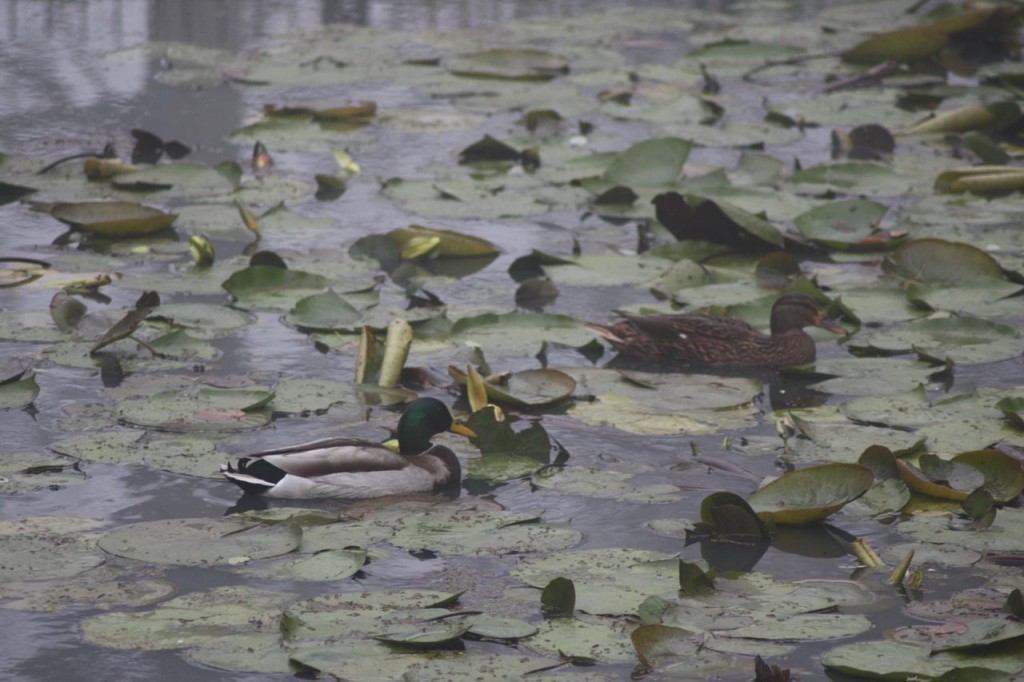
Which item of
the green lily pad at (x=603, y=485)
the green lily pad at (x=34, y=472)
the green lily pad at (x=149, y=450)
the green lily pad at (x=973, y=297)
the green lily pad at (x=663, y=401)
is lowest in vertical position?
the green lily pad at (x=34, y=472)

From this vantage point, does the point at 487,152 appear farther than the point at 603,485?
Yes

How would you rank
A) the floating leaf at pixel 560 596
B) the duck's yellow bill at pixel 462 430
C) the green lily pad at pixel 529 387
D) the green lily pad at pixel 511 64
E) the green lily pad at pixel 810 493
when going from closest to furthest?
the floating leaf at pixel 560 596 → the green lily pad at pixel 810 493 → the duck's yellow bill at pixel 462 430 → the green lily pad at pixel 529 387 → the green lily pad at pixel 511 64

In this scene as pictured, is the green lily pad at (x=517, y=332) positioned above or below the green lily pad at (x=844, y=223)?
below

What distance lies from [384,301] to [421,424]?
1.75m

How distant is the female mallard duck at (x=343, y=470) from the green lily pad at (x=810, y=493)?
0.97m

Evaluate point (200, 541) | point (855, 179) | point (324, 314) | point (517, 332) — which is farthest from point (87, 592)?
point (855, 179)

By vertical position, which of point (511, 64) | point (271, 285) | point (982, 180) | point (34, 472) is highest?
point (511, 64)

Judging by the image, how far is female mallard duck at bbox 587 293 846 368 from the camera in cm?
589

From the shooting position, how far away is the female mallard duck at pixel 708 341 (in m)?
5.89

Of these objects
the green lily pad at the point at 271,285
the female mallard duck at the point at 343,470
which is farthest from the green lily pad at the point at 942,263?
the female mallard duck at the point at 343,470

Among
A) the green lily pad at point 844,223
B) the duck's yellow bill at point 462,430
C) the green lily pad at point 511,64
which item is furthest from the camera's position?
the green lily pad at point 511,64

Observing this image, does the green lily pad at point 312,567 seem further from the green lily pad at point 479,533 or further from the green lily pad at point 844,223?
the green lily pad at point 844,223

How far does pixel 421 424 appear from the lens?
485 centimetres

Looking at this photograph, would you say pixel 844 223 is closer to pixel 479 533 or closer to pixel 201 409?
pixel 201 409
